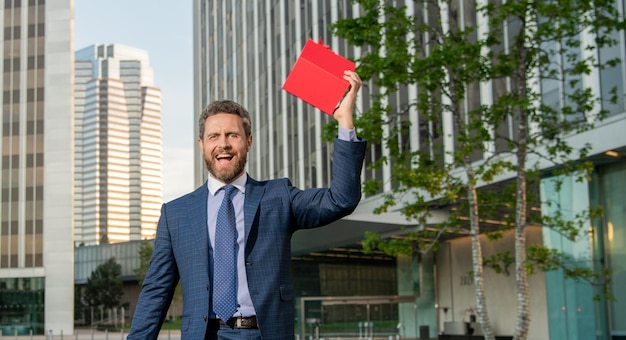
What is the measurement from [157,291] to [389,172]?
28.0m

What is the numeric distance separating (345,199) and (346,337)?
2756 cm

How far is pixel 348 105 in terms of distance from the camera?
12.9ft

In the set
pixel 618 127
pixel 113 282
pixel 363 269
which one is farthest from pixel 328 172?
pixel 113 282

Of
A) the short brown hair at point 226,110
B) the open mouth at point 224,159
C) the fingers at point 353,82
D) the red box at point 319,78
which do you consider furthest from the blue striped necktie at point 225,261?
the fingers at point 353,82

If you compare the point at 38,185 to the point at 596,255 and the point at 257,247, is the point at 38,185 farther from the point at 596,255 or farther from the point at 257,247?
the point at 257,247

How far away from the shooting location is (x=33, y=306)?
212ft

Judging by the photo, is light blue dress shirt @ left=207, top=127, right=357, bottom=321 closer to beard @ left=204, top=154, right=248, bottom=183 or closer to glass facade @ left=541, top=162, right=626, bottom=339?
beard @ left=204, top=154, right=248, bottom=183

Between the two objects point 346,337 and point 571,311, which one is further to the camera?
point 346,337

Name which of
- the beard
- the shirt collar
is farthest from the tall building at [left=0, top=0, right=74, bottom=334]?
the beard

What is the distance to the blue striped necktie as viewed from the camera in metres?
3.92

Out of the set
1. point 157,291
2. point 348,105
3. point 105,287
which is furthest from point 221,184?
point 105,287

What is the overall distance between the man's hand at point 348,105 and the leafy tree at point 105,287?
9215 cm

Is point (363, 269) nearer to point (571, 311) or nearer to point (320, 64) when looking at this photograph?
point (571, 311)

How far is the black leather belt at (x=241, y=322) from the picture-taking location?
387cm
